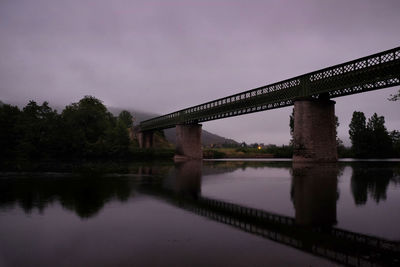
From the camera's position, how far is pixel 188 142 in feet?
227

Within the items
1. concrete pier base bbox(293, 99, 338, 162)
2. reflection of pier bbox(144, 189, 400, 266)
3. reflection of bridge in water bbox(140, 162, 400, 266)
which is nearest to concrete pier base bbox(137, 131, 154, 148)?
concrete pier base bbox(293, 99, 338, 162)

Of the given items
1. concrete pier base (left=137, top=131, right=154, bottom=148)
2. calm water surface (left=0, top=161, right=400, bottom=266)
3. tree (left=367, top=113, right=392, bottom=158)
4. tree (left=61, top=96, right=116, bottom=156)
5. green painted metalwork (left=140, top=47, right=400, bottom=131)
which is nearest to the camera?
calm water surface (left=0, top=161, right=400, bottom=266)

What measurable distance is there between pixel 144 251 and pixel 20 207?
698 cm

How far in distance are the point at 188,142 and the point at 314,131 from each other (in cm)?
3635

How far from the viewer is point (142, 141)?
99312 mm

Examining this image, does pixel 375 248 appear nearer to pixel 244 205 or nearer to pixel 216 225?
pixel 216 225

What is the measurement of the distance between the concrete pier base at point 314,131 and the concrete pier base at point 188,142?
1296 inches

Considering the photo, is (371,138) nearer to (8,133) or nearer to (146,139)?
(146,139)

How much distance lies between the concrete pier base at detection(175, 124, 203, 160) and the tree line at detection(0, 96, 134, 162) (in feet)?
42.6

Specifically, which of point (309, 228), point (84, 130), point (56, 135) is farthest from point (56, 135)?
point (309, 228)

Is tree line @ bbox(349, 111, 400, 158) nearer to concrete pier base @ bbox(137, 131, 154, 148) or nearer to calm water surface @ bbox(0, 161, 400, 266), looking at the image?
concrete pier base @ bbox(137, 131, 154, 148)

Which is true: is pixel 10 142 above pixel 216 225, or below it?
above

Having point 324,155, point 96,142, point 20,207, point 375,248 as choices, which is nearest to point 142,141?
point 96,142

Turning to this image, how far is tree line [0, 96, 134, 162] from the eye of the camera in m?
61.7
